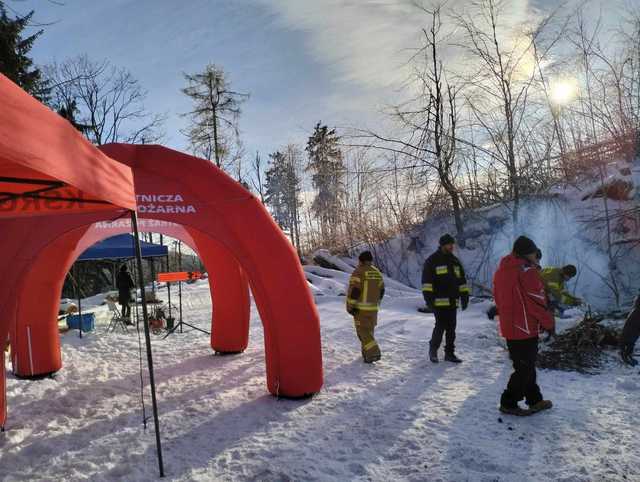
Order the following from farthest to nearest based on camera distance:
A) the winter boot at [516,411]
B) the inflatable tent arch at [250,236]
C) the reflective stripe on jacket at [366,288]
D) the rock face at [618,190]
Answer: the rock face at [618,190] → the reflective stripe on jacket at [366,288] → the inflatable tent arch at [250,236] → the winter boot at [516,411]

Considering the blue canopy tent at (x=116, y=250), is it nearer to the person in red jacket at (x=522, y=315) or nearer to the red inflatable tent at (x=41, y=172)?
the red inflatable tent at (x=41, y=172)

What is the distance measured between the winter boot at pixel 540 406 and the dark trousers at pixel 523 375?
0.09 ft

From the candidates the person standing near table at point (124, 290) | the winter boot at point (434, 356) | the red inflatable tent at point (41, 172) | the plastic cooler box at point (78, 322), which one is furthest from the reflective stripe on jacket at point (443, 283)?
the person standing near table at point (124, 290)

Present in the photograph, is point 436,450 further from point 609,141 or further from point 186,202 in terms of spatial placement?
point 609,141

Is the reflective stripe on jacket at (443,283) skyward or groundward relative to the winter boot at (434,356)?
skyward

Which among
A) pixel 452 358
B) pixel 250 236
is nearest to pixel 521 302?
pixel 452 358

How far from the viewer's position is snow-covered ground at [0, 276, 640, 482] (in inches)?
145

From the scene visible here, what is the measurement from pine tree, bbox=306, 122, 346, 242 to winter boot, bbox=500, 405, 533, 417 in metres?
18.8

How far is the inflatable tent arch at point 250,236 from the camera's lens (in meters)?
5.48

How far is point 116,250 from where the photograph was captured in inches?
476

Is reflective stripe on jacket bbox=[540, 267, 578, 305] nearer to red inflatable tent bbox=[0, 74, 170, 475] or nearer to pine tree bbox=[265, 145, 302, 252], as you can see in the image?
red inflatable tent bbox=[0, 74, 170, 475]

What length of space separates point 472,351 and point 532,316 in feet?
11.0

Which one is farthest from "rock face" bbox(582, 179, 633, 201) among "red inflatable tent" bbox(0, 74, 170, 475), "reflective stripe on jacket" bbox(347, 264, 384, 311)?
"red inflatable tent" bbox(0, 74, 170, 475)

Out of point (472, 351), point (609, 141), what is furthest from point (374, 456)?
point (609, 141)
